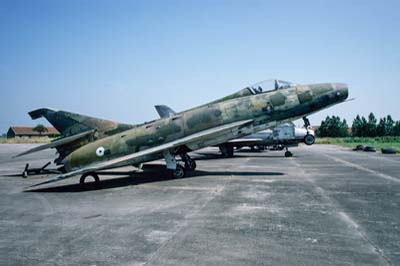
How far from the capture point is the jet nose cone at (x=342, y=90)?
13.8 m

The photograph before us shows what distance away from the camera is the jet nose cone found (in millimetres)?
13781

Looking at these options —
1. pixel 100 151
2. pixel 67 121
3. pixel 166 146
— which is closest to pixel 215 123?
pixel 166 146

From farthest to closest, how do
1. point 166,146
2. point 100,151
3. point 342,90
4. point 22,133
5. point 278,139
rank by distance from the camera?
point 22,133
point 278,139
point 342,90
point 100,151
point 166,146

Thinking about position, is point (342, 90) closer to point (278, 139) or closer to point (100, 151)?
point (100, 151)

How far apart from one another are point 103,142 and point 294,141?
19.6 m

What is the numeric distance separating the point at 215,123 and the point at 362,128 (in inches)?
5421

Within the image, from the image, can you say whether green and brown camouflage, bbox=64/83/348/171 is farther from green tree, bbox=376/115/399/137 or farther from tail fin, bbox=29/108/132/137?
green tree, bbox=376/115/399/137

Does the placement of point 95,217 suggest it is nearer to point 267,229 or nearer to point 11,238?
point 11,238

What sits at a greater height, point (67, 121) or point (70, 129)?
point (67, 121)

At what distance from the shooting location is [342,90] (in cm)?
1383

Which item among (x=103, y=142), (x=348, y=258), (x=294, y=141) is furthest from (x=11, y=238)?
(x=294, y=141)

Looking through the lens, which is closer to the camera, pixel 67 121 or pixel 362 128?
pixel 67 121

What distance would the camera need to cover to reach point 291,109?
45.7ft

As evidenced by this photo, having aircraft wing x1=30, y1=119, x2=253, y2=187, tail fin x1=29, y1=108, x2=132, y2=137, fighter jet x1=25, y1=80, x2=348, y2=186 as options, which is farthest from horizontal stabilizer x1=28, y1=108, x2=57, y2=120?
aircraft wing x1=30, y1=119, x2=253, y2=187
